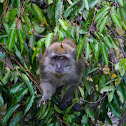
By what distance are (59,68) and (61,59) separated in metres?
0.16

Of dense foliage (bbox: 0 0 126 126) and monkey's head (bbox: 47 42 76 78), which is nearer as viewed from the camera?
dense foliage (bbox: 0 0 126 126)

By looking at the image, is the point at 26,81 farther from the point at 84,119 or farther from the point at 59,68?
the point at 84,119

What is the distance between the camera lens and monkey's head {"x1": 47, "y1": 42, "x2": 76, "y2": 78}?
154 inches

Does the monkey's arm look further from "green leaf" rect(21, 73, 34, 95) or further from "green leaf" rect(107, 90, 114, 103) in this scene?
"green leaf" rect(107, 90, 114, 103)


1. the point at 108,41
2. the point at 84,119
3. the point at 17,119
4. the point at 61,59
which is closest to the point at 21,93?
the point at 17,119

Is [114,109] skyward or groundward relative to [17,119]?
groundward

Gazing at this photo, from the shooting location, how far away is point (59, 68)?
390 centimetres

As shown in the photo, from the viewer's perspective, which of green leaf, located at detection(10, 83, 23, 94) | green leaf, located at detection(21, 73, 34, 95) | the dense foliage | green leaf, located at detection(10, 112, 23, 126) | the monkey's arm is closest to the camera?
the dense foliage

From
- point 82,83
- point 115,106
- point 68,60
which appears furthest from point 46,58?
point 115,106

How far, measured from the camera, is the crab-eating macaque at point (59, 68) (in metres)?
3.94

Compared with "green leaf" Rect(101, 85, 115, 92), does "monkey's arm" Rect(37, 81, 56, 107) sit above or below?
above

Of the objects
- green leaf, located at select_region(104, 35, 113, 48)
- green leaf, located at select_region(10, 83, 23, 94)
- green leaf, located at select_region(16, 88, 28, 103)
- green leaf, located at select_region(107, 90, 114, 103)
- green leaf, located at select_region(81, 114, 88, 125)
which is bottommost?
green leaf, located at select_region(81, 114, 88, 125)

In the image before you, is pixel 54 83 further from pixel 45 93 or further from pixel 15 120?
pixel 15 120

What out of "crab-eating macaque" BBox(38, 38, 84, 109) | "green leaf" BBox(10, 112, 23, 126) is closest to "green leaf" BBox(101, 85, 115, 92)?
"crab-eating macaque" BBox(38, 38, 84, 109)
